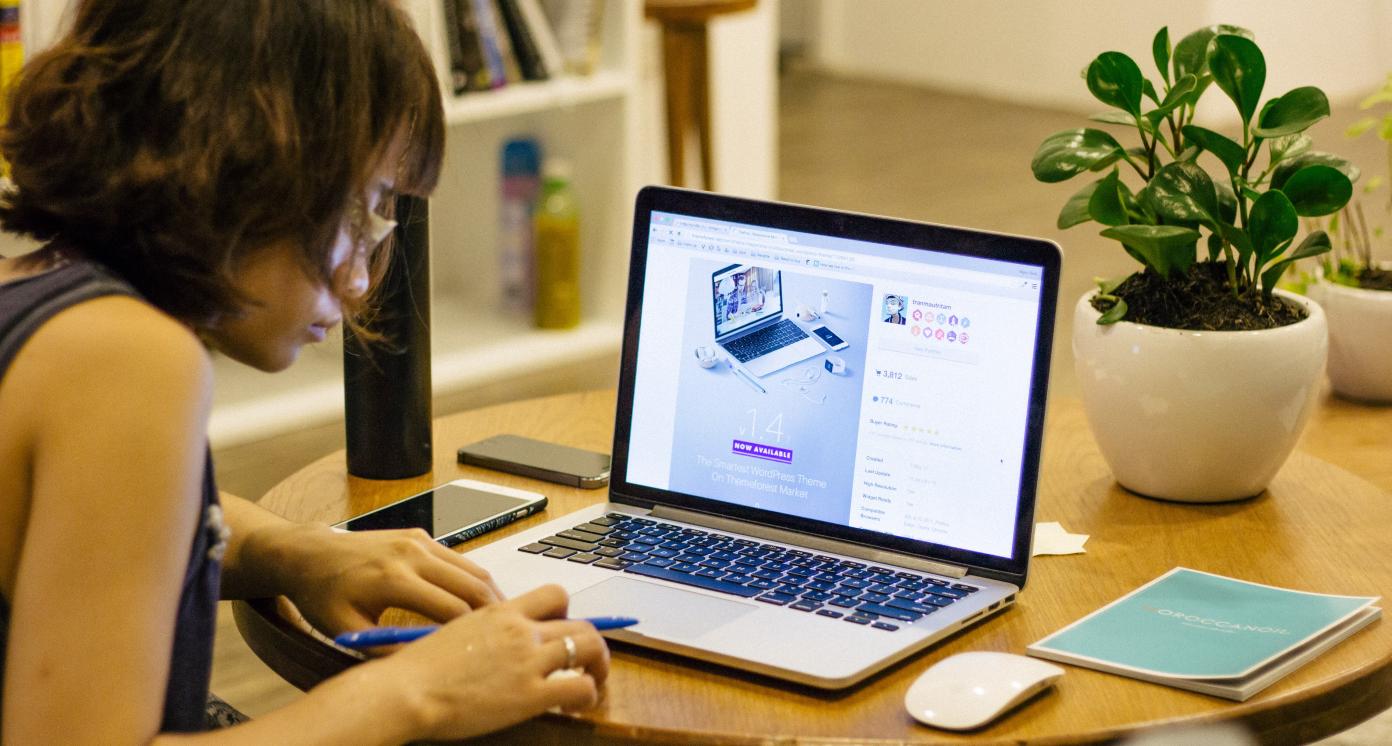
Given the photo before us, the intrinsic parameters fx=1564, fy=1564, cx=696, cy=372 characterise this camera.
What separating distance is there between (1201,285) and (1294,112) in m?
0.15

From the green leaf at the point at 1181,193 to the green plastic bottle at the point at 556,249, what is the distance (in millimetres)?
1971

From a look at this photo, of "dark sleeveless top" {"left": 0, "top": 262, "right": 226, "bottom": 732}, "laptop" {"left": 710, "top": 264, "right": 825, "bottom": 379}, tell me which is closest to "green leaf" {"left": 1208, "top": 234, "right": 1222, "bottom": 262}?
"laptop" {"left": 710, "top": 264, "right": 825, "bottom": 379}

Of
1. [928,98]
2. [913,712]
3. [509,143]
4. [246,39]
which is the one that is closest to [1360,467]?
[913,712]

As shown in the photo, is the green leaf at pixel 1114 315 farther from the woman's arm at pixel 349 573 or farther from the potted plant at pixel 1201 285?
the woman's arm at pixel 349 573

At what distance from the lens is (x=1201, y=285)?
49.1 inches

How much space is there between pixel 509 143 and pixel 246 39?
229 cm

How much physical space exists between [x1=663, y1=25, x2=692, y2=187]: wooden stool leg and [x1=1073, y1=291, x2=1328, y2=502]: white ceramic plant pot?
7.75ft

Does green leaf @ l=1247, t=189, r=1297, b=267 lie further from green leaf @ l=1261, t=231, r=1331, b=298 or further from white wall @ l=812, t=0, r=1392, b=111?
white wall @ l=812, t=0, r=1392, b=111

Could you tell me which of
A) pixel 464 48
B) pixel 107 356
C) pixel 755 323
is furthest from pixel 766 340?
pixel 464 48

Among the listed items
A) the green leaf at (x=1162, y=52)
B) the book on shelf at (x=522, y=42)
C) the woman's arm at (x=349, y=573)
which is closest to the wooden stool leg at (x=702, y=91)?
the book on shelf at (x=522, y=42)

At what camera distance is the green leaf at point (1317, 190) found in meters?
1.21

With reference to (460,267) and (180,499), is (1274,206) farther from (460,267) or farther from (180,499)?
(460,267)

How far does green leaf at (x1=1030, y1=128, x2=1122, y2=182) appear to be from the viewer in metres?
1.22

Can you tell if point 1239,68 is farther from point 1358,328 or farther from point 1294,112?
point 1358,328
